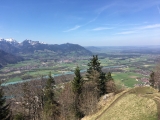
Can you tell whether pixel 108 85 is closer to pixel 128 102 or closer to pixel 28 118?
pixel 128 102

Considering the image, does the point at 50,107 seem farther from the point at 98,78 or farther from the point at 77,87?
the point at 98,78

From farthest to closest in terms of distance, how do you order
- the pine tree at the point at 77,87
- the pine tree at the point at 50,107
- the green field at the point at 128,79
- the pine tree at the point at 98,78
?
the green field at the point at 128,79 < the pine tree at the point at 98,78 < the pine tree at the point at 77,87 < the pine tree at the point at 50,107

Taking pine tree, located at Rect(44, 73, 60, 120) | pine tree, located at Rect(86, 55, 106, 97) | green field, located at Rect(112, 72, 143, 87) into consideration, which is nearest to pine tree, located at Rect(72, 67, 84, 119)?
pine tree, located at Rect(86, 55, 106, 97)

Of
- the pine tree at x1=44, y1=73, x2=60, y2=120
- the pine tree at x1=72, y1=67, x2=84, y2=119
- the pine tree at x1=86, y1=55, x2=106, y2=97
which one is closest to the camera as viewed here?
the pine tree at x1=44, y1=73, x2=60, y2=120

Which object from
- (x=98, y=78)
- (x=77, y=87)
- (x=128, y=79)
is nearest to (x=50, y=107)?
(x=77, y=87)

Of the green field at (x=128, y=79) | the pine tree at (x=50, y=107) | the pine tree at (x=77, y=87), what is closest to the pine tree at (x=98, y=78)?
the pine tree at (x=77, y=87)

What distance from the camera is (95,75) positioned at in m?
45.4

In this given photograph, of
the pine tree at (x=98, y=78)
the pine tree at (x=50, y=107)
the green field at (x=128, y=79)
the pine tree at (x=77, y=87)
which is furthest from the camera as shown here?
the green field at (x=128, y=79)

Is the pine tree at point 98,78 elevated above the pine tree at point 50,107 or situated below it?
above

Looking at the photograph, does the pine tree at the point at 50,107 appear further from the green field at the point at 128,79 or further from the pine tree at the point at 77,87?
the green field at the point at 128,79

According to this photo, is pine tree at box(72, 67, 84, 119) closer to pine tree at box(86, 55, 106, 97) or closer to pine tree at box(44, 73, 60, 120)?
pine tree at box(86, 55, 106, 97)

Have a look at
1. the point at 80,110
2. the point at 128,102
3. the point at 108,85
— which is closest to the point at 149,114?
the point at 128,102

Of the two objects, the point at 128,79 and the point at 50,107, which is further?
the point at 128,79

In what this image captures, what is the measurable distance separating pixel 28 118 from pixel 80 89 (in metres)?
18.3
